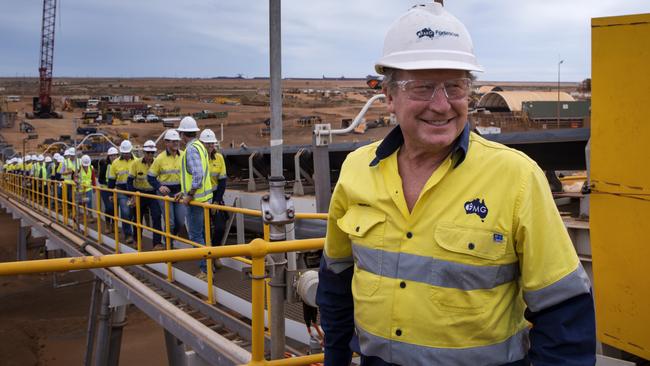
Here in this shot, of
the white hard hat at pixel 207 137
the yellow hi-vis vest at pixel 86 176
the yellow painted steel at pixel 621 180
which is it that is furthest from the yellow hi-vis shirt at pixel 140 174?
the yellow painted steel at pixel 621 180

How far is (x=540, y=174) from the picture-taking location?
4.99ft

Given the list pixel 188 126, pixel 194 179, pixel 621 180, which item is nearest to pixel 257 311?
pixel 621 180

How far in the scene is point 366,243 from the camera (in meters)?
1.73

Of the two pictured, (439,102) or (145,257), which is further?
(145,257)

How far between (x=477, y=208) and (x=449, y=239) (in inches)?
4.4

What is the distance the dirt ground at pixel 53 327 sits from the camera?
47.1 feet

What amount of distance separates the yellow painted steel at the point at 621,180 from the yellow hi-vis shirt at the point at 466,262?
6.27 ft

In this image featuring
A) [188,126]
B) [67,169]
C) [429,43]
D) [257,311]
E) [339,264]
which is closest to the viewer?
[429,43]

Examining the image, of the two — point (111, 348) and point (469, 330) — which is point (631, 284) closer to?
point (469, 330)

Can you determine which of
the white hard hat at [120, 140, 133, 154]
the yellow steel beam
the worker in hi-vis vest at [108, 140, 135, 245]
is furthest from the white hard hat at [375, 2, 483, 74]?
the white hard hat at [120, 140, 133, 154]

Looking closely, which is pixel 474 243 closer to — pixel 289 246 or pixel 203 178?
pixel 289 246

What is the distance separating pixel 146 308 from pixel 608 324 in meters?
4.62

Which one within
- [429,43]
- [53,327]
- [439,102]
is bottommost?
[53,327]

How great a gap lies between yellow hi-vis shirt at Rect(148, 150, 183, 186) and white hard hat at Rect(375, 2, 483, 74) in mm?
6594
